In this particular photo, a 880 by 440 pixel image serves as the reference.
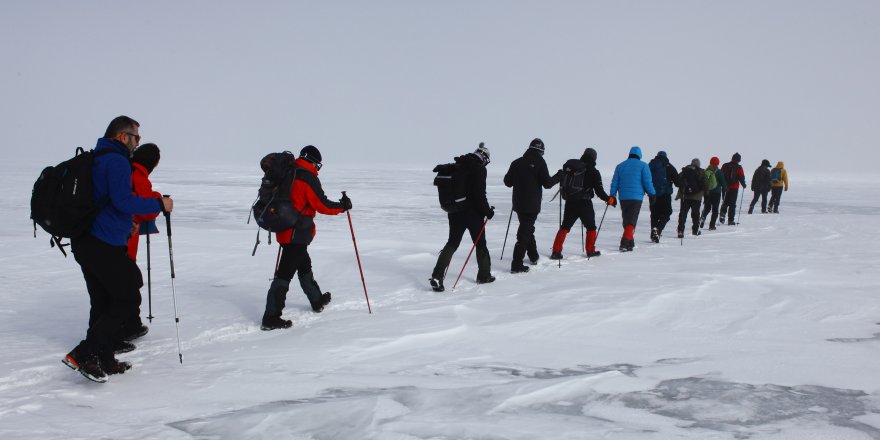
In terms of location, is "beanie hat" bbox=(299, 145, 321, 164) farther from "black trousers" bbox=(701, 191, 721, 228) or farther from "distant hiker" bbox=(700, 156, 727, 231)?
"black trousers" bbox=(701, 191, 721, 228)

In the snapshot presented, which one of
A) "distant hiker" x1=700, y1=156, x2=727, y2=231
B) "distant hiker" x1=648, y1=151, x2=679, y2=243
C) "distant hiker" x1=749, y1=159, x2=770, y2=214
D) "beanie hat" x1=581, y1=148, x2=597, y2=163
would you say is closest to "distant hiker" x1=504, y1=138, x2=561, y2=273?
"beanie hat" x1=581, y1=148, x2=597, y2=163

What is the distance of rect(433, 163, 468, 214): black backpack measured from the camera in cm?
723

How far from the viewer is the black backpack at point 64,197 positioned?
12.7ft

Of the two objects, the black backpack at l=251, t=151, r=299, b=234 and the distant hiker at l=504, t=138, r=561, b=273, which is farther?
the distant hiker at l=504, t=138, r=561, b=273

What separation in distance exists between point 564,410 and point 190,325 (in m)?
3.46

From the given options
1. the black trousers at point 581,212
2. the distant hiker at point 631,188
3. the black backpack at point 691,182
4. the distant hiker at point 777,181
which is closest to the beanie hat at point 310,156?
the black trousers at point 581,212

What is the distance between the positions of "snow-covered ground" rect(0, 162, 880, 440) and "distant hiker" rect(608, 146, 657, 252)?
57.8 inches

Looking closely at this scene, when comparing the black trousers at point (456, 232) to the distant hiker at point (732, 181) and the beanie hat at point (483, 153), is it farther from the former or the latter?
the distant hiker at point (732, 181)

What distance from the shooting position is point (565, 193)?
9586mm

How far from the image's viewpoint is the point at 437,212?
18.6 m

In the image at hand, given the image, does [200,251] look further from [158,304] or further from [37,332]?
[37,332]

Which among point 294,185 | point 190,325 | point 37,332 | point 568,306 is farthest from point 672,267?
point 37,332

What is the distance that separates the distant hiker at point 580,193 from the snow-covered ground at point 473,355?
25.7 inches

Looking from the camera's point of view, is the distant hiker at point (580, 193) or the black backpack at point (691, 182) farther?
the black backpack at point (691, 182)
